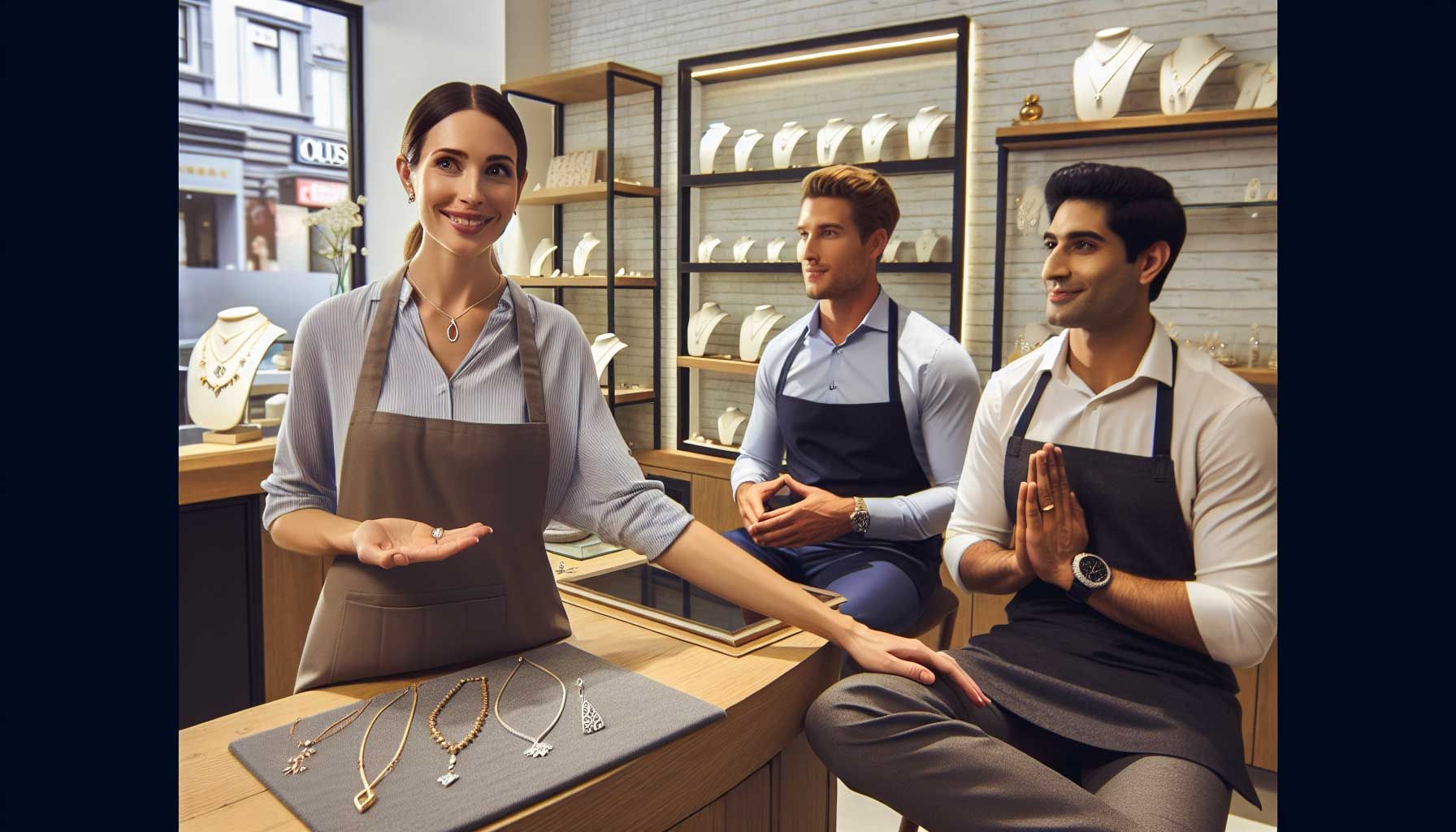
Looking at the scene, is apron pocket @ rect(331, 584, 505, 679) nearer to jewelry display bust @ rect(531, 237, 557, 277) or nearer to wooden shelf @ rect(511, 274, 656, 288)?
wooden shelf @ rect(511, 274, 656, 288)

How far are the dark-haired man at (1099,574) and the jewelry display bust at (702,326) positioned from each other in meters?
2.91

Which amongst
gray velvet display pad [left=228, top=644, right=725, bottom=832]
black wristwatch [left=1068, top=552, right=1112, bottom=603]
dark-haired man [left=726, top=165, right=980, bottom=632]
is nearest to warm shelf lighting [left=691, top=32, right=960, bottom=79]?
dark-haired man [left=726, top=165, right=980, bottom=632]

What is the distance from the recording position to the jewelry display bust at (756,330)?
15.4 ft

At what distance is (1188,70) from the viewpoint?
3387 mm

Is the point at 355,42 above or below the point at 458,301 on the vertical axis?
above

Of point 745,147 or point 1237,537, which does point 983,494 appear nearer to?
point 1237,537

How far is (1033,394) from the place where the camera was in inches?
82.0

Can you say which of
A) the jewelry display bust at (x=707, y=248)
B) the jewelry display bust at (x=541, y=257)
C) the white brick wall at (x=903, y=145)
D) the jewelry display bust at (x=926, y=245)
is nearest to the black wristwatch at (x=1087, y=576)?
the white brick wall at (x=903, y=145)

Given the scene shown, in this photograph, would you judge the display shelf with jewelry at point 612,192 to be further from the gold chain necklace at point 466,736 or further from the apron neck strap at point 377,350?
the gold chain necklace at point 466,736

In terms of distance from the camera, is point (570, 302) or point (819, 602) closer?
point (819, 602)

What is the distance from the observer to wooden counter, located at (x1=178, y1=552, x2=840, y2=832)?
1.13 meters

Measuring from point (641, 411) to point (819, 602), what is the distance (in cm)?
381

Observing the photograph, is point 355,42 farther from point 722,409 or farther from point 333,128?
point 722,409
